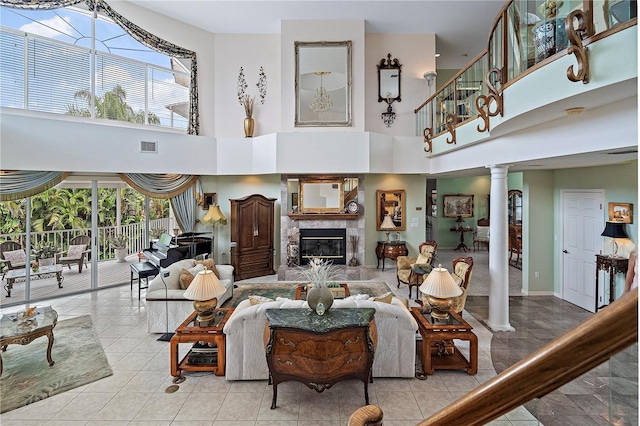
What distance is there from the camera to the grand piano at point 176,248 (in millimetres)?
6711

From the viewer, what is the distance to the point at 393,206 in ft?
28.8

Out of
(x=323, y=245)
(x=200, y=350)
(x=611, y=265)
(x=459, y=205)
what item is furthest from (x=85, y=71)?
(x=459, y=205)

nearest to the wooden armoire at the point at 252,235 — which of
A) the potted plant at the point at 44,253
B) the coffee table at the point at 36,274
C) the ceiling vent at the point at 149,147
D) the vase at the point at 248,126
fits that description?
the vase at the point at 248,126

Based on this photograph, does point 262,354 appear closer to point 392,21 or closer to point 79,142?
point 79,142

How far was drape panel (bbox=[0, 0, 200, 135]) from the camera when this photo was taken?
5.82 meters

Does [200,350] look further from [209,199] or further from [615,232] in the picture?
[615,232]

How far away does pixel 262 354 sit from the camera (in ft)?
12.5

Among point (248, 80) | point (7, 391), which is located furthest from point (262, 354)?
point (248, 80)

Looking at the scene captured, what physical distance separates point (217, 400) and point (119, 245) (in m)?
6.48

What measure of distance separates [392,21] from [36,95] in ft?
25.6

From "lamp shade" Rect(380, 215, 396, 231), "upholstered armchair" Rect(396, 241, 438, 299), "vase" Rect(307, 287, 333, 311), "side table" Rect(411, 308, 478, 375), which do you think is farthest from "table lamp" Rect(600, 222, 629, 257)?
"vase" Rect(307, 287, 333, 311)

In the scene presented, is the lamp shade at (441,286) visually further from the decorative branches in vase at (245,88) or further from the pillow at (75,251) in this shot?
the pillow at (75,251)

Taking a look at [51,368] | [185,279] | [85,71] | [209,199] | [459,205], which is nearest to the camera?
[51,368]

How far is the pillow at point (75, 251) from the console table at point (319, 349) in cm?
650
